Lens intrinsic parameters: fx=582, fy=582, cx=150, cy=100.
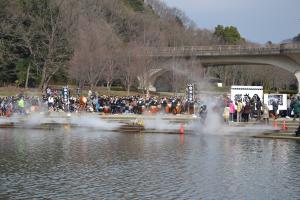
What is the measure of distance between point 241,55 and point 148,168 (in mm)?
80811

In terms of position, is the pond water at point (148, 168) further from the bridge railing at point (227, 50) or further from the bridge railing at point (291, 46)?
the bridge railing at point (227, 50)

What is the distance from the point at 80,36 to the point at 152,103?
35.0 meters

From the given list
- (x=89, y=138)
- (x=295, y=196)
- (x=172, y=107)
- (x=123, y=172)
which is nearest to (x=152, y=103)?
(x=172, y=107)

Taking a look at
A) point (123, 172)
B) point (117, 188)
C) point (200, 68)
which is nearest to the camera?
point (117, 188)

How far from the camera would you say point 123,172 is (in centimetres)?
1848

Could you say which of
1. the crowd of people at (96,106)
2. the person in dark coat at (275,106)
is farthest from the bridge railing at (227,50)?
the person in dark coat at (275,106)

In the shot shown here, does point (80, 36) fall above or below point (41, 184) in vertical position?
above

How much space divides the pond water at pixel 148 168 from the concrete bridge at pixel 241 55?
64.6m

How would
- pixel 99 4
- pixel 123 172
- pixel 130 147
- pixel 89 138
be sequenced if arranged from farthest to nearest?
pixel 99 4
pixel 89 138
pixel 130 147
pixel 123 172

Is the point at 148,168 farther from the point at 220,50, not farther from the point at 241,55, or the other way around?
the point at 220,50

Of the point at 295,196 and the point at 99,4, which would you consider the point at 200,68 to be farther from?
the point at 295,196

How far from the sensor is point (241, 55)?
98.0 meters

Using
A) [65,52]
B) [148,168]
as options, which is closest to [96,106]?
[148,168]

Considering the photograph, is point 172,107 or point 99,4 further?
point 99,4
